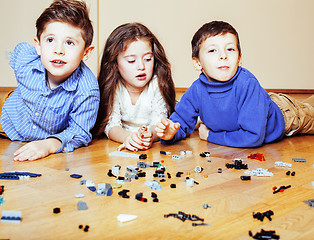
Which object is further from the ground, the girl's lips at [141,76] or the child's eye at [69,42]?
the child's eye at [69,42]

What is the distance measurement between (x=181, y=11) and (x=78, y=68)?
9.28 ft

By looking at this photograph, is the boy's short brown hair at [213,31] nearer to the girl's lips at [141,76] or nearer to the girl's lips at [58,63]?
the girl's lips at [141,76]

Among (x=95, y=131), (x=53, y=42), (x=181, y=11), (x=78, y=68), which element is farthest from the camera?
(x=181, y=11)

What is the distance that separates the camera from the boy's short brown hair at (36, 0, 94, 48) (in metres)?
1.79

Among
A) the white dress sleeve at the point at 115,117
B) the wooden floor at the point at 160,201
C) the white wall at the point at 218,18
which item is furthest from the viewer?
the white wall at the point at 218,18

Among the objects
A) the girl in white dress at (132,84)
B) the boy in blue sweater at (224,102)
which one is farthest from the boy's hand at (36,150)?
the boy in blue sweater at (224,102)

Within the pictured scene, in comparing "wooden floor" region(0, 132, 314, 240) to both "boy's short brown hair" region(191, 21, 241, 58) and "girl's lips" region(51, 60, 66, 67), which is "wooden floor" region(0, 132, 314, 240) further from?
"boy's short brown hair" region(191, 21, 241, 58)

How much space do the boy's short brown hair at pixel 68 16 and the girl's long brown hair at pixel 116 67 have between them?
21cm

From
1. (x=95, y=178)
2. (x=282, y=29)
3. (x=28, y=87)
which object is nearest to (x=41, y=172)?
(x=95, y=178)

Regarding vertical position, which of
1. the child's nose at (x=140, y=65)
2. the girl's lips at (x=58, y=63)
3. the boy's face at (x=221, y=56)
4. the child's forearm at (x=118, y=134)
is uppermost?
the boy's face at (x=221, y=56)

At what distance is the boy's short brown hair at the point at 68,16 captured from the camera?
1.79 m

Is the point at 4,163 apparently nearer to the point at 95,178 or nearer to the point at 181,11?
the point at 95,178

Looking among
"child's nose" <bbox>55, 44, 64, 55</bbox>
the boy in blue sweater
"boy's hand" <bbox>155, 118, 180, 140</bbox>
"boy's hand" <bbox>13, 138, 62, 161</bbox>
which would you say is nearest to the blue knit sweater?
the boy in blue sweater

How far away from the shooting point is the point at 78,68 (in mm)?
1957
